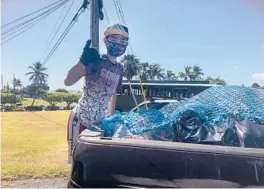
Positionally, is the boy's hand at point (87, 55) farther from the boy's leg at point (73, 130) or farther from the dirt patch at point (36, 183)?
the dirt patch at point (36, 183)

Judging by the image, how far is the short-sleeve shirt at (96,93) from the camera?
2.05 m

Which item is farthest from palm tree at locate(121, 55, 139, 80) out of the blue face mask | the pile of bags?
the pile of bags

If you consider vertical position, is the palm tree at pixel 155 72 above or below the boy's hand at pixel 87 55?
above

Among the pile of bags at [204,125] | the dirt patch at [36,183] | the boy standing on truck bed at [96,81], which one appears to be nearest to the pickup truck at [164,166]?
the pile of bags at [204,125]

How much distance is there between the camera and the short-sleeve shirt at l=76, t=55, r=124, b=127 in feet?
6.73

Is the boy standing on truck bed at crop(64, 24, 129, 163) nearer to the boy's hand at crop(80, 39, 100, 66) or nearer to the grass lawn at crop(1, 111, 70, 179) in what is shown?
the boy's hand at crop(80, 39, 100, 66)

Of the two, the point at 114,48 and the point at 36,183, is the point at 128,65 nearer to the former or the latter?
the point at 36,183

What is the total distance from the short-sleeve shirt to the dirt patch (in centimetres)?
219

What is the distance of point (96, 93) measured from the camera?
2.11 metres

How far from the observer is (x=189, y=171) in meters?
1.17

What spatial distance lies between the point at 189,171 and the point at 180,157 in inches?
2.8

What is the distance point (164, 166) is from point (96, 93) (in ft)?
3.50

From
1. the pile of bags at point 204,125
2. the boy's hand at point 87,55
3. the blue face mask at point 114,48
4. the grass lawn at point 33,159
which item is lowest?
the grass lawn at point 33,159

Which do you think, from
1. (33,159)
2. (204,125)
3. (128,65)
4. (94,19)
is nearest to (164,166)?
(204,125)
